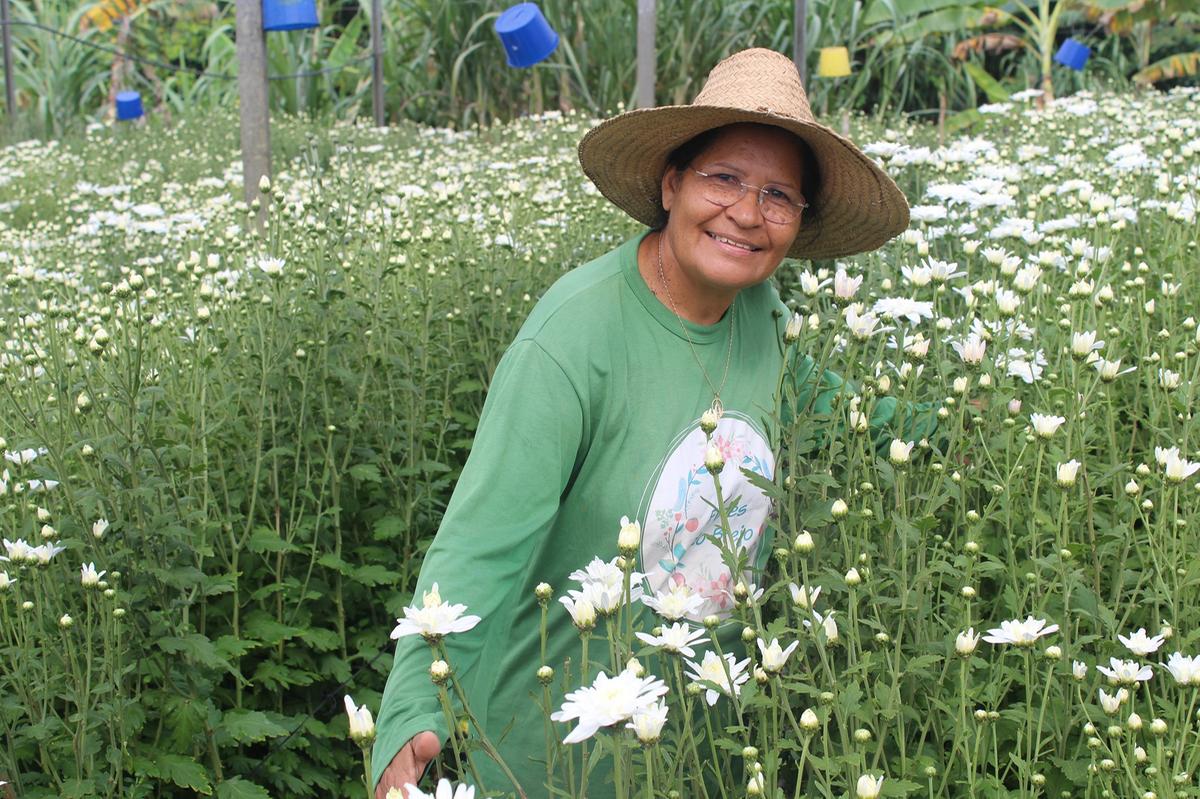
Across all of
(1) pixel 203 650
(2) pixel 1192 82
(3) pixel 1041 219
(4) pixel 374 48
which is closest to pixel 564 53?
(4) pixel 374 48

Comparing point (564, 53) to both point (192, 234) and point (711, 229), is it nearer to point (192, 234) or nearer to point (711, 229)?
point (192, 234)

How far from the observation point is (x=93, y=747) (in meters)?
2.46

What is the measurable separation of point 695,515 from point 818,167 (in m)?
0.70

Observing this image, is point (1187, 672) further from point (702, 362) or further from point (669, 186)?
point (669, 186)

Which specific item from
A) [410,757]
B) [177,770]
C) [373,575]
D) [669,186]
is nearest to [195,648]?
[177,770]

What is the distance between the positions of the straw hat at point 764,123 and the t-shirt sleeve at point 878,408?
0.28 meters

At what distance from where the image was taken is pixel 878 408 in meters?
2.53

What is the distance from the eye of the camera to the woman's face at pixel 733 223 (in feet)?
7.37

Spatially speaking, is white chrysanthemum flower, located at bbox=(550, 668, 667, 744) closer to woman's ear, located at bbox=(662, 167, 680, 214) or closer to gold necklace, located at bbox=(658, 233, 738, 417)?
gold necklace, located at bbox=(658, 233, 738, 417)

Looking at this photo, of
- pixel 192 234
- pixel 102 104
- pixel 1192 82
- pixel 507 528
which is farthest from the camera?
pixel 102 104

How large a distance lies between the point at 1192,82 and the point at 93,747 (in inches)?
507

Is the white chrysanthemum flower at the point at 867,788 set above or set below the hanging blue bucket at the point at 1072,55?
below

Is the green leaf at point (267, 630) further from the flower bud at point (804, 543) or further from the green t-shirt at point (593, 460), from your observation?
the flower bud at point (804, 543)

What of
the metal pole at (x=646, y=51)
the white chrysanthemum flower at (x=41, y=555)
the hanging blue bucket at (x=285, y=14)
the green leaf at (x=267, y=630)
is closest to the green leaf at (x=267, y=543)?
the green leaf at (x=267, y=630)
